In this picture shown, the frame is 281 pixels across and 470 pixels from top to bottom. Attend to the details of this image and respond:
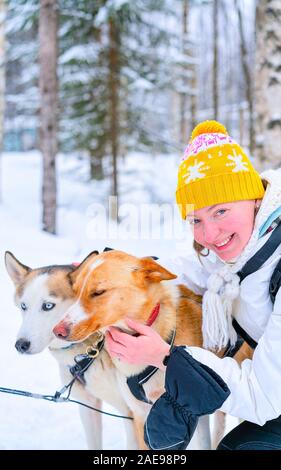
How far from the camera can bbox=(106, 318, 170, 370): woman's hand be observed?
1.08m

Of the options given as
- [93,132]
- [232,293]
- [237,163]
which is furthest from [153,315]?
[93,132]

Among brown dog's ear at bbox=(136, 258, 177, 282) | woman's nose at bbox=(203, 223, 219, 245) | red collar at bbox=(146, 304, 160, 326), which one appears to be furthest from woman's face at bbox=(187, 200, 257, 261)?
red collar at bbox=(146, 304, 160, 326)

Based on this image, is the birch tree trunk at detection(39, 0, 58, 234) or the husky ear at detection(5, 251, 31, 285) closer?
the husky ear at detection(5, 251, 31, 285)

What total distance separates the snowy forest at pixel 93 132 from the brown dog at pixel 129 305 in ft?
0.61

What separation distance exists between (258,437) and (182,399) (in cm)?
28

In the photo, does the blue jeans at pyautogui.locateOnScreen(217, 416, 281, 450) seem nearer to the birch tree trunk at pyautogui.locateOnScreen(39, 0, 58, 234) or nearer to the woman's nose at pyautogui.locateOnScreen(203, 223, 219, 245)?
the woman's nose at pyautogui.locateOnScreen(203, 223, 219, 245)

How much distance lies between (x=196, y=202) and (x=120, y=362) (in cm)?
48

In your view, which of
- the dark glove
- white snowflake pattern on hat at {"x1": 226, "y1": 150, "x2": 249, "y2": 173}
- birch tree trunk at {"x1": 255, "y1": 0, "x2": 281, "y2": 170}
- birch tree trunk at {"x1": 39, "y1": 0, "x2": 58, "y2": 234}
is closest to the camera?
the dark glove

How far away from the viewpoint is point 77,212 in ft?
5.93

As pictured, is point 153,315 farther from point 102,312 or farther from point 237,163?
point 237,163

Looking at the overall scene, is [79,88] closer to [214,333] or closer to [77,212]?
[77,212]

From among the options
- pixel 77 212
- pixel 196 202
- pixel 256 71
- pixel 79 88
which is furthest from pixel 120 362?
pixel 79 88

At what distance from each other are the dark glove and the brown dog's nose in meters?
0.24

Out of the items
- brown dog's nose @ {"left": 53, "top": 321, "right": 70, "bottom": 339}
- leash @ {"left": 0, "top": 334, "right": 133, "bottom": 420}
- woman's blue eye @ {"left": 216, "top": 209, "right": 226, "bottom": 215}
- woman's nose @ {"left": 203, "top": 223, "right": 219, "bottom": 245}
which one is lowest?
leash @ {"left": 0, "top": 334, "right": 133, "bottom": 420}
